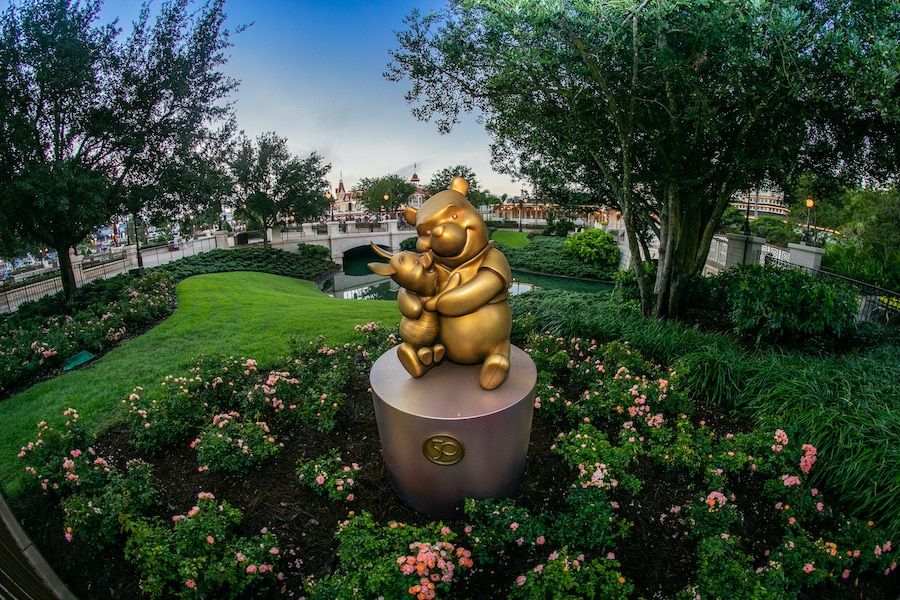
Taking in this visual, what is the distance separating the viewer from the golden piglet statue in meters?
3.92

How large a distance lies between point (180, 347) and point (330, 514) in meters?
6.80

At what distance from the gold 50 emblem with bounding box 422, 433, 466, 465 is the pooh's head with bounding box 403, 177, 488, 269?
146 cm

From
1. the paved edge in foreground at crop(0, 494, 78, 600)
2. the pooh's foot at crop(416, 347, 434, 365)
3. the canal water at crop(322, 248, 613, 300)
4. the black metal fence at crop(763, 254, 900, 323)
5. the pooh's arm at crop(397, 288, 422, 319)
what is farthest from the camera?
the canal water at crop(322, 248, 613, 300)

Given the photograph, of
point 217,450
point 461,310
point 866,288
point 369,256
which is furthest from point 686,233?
point 369,256

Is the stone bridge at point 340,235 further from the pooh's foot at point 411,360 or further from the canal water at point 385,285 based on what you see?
the pooh's foot at point 411,360

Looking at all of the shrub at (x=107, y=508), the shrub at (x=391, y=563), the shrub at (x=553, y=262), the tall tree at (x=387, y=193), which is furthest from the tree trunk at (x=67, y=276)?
A: the tall tree at (x=387, y=193)

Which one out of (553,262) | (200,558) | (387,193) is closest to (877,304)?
(200,558)

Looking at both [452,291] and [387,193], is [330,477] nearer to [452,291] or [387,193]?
[452,291]

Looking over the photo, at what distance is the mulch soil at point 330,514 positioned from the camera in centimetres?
361

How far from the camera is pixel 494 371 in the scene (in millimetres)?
4008

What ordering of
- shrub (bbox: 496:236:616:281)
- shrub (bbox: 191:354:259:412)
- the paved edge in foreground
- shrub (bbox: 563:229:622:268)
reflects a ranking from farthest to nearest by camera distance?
shrub (bbox: 563:229:622:268), shrub (bbox: 496:236:616:281), shrub (bbox: 191:354:259:412), the paved edge in foreground

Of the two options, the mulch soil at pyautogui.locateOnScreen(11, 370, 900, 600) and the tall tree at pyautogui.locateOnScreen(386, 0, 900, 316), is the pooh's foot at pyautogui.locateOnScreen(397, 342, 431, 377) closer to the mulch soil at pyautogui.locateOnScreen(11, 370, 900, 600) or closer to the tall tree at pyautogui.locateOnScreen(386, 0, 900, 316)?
the mulch soil at pyautogui.locateOnScreen(11, 370, 900, 600)

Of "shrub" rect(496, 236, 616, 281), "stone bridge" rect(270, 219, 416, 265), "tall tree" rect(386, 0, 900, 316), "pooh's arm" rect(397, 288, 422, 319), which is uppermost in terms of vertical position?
"tall tree" rect(386, 0, 900, 316)

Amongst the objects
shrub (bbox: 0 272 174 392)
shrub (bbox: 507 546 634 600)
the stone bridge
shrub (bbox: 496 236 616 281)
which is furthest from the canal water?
shrub (bbox: 507 546 634 600)
